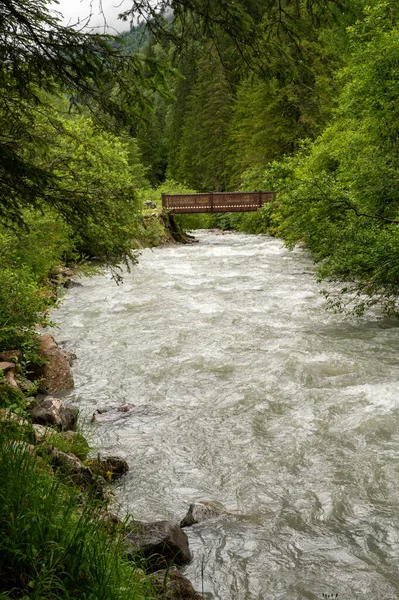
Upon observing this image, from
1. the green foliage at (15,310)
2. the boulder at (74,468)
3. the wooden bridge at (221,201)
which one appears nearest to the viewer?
the boulder at (74,468)

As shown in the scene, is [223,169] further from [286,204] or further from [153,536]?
[153,536]

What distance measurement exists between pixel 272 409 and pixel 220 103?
40.5m

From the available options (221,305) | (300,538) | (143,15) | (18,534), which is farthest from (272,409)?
(221,305)

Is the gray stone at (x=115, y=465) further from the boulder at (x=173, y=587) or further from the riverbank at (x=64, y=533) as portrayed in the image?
the boulder at (x=173, y=587)

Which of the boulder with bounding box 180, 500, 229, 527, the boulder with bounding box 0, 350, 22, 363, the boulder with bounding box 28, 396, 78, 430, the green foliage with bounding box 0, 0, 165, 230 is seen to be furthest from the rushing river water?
the green foliage with bounding box 0, 0, 165, 230

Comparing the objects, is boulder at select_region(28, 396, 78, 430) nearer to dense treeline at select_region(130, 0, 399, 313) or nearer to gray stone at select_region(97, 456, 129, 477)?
gray stone at select_region(97, 456, 129, 477)

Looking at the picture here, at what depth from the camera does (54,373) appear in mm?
8039

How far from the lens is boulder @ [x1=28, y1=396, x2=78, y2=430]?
616 centimetres

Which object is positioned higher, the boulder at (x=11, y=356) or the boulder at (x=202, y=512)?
the boulder at (x=11, y=356)

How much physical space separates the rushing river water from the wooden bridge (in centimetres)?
1844

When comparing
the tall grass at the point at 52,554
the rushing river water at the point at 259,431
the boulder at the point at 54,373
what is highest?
the tall grass at the point at 52,554

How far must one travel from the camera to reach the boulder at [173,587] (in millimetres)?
3410

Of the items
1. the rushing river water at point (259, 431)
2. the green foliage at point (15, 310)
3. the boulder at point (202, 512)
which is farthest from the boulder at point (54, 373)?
the boulder at point (202, 512)

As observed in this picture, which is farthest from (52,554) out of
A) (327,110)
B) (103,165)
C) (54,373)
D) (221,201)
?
(327,110)
